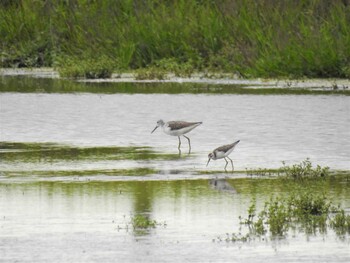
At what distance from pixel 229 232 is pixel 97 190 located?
8.60 feet

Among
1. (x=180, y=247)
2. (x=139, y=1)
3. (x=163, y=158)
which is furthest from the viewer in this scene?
(x=139, y=1)

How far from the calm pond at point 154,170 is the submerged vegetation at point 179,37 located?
1.71 meters

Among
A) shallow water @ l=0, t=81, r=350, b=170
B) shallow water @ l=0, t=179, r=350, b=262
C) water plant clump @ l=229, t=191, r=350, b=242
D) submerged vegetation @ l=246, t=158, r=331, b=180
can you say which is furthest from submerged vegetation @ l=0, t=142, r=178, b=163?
water plant clump @ l=229, t=191, r=350, b=242

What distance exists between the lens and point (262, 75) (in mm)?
25984

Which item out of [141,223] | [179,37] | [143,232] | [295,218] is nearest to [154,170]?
[295,218]

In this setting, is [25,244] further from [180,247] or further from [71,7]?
[71,7]

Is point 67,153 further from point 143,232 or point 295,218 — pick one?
point 143,232

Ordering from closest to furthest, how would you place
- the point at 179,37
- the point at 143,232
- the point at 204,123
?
the point at 143,232 → the point at 204,123 → the point at 179,37

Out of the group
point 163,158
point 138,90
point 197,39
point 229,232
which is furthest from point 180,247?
point 197,39

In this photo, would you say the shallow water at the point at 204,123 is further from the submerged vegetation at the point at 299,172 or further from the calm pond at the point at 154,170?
the submerged vegetation at the point at 299,172

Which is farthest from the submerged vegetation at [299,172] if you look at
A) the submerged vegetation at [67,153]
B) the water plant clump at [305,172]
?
the submerged vegetation at [67,153]

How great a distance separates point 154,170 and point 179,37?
1536cm

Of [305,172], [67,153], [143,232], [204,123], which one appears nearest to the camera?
[143,232]

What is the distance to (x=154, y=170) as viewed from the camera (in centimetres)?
1367
